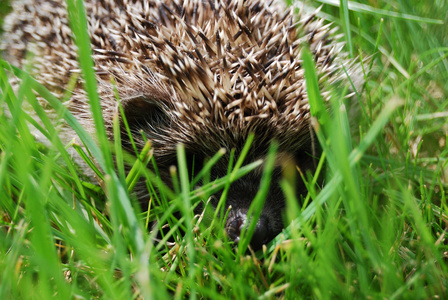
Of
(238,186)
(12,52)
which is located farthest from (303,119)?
(12,52)

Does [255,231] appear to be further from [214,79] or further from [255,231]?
[214,79]

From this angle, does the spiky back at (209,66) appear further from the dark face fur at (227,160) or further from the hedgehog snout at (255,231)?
the hedgehog snout at (255,231)

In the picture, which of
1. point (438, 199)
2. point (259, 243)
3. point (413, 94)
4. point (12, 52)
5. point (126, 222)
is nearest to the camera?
point (126, 222)

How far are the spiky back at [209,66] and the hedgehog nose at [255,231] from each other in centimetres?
39

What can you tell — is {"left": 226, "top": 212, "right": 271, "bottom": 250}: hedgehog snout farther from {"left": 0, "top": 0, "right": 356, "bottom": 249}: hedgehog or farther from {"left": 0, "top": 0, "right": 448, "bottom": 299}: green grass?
{"left": 0, "top": 0, "right": 448, "bottom": 299}: green grass

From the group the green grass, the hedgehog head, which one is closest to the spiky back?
the hedgehog head

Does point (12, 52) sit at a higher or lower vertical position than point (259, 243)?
higher

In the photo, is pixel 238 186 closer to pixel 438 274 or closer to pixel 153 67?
pixel 153 67

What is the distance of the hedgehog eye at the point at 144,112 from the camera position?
220 centimetres

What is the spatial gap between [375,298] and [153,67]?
1.48 meters

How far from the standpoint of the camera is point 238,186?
213 cm

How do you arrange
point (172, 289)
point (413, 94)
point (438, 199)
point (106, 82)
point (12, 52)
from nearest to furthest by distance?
point (172, 289) < point (438, 199) < point (106, 82) < point (413, 94) < point (12, 52)

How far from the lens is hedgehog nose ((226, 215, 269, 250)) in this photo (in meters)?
1.83

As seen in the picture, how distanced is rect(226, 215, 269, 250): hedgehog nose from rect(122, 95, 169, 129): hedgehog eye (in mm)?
630
